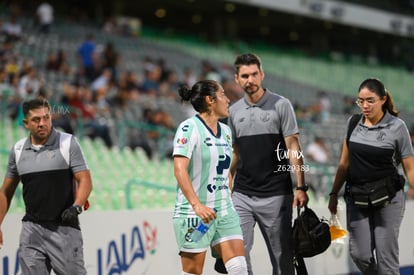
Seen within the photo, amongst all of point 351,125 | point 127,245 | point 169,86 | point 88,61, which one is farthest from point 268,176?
point 169,86

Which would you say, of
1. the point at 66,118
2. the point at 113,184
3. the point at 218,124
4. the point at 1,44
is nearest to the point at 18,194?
the point at 113,184

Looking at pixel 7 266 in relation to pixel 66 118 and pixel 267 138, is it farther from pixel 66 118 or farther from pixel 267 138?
pixel 66 118

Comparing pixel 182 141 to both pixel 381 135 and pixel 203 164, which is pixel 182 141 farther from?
pixel 381 135

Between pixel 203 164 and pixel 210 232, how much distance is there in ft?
1.47

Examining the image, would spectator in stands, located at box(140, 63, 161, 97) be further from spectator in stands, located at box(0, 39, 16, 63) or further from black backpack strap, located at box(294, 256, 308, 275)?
black backpack strap, located at box(294, 256, 308, 275)

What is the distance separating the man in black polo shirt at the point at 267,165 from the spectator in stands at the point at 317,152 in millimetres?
9878

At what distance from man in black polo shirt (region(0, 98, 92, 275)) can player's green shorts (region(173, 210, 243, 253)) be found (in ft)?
2.27

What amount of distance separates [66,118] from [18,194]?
140 inches

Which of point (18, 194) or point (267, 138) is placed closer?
point (267, 138)

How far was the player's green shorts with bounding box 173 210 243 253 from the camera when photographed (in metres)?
5.33

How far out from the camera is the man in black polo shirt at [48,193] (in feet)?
18.0

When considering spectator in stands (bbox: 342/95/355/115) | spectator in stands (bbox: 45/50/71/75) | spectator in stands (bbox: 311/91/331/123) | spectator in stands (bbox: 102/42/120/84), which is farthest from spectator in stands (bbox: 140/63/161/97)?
spectator in stands (bbox: 342/95/355/115)

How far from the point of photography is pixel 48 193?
5.48 metres

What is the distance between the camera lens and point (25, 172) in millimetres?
5523
